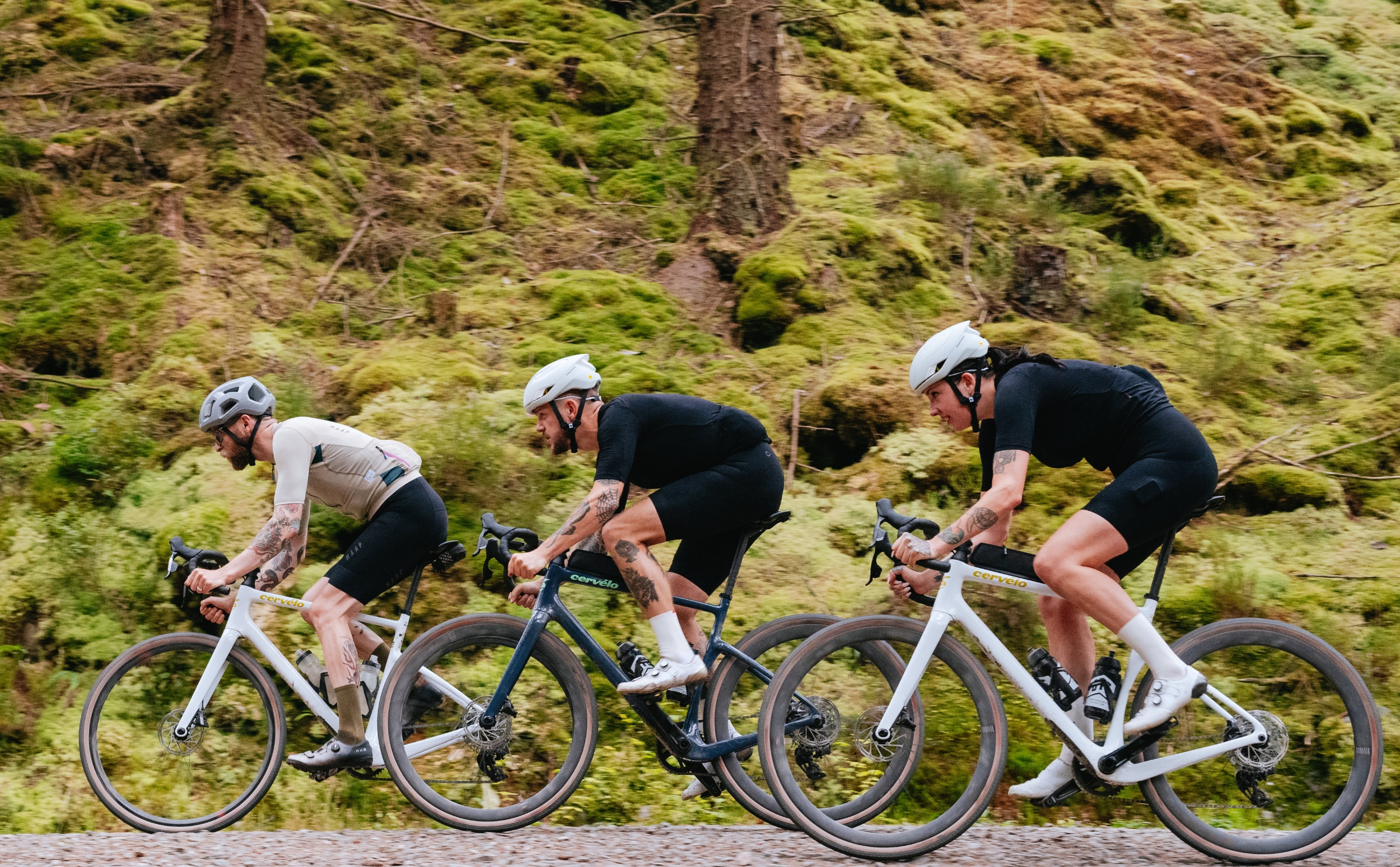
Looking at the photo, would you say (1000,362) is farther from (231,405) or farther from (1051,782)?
(231,405)

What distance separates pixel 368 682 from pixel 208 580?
0.99m

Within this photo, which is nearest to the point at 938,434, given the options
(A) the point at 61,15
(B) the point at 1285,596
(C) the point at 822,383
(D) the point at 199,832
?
(C) the point at 822,383

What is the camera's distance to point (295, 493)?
18.8ft

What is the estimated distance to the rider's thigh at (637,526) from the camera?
535 centimetres

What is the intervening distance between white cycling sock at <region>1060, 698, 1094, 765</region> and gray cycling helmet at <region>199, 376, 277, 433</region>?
4.25m

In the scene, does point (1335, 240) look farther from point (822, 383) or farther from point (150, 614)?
point (150, 614)

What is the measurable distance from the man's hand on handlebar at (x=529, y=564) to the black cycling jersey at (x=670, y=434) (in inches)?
18.5

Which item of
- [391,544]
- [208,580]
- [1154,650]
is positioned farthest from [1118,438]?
[208,580]

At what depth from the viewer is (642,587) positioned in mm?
5348

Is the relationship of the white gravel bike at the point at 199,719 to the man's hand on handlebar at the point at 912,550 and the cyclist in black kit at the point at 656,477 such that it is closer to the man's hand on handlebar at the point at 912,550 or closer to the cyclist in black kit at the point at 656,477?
the cyclist in black kit at the point at 656,477

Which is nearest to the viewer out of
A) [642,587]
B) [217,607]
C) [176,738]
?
[642,587]

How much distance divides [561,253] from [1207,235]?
694 cm

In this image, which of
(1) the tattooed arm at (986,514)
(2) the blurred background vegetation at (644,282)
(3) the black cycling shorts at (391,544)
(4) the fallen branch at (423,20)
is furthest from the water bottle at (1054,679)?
(4) the fallen branch at (423,20)

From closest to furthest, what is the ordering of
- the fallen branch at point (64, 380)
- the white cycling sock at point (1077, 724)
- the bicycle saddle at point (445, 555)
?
the white cycling sock at point (1077, 724), the bicycle saddle at point (445, 555), the fallen branch at point (64, 380)
